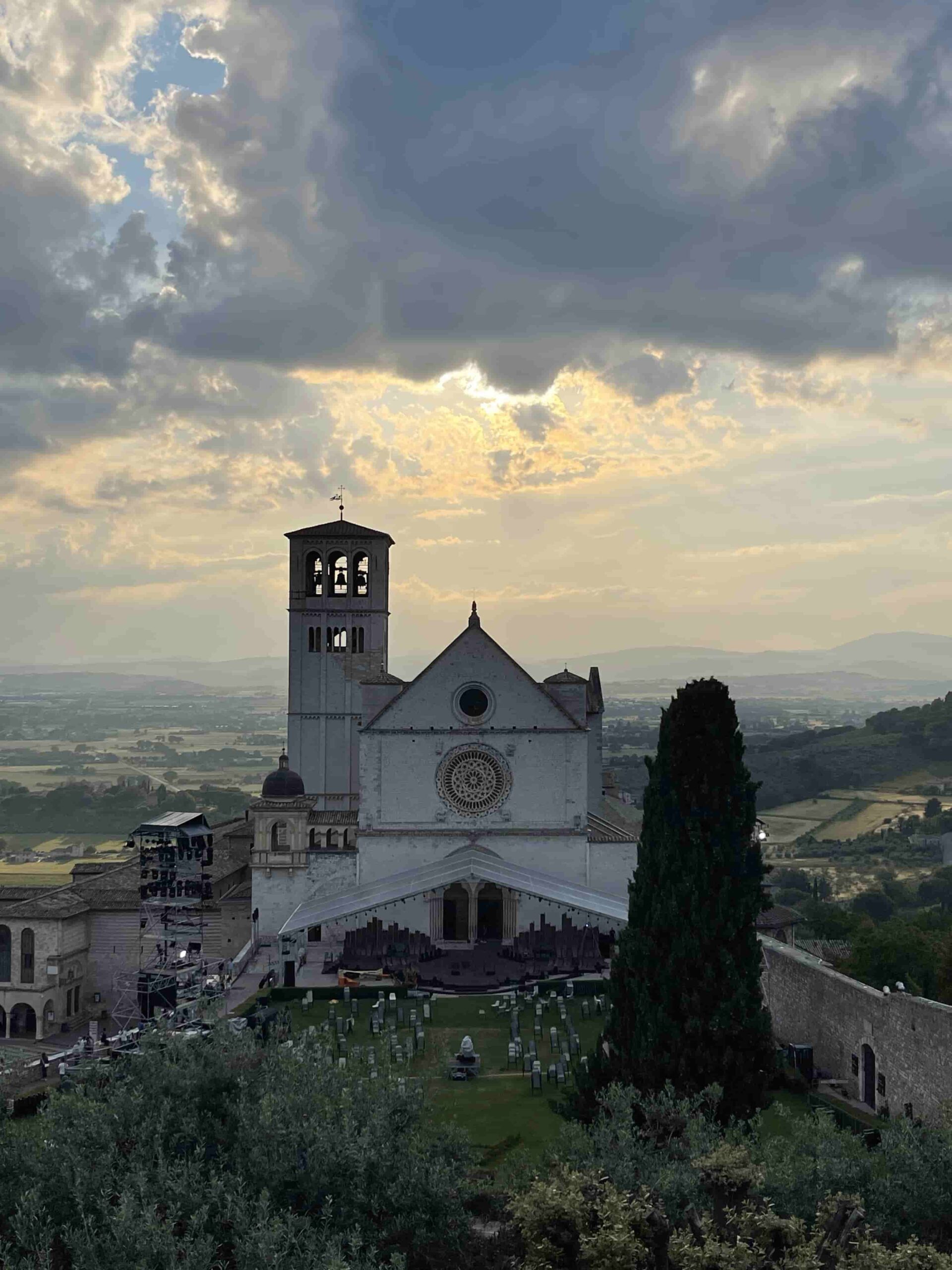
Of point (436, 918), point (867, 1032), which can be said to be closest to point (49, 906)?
point (436, 918)

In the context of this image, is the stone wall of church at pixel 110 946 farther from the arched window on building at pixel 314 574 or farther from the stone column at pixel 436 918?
the arched window on building at pixel 314 574

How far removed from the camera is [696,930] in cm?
2600

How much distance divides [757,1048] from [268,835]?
89.5ft

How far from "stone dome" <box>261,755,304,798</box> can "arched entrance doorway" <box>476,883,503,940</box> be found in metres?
9.16

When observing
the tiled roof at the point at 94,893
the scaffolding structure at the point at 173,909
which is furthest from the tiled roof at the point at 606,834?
the scaffolding structure at the point at 173,909

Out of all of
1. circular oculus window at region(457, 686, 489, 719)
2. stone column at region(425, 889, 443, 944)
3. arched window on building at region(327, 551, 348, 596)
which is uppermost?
arched window on building at region(327, 551, 348, 596)

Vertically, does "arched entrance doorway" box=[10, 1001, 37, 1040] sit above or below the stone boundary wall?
below

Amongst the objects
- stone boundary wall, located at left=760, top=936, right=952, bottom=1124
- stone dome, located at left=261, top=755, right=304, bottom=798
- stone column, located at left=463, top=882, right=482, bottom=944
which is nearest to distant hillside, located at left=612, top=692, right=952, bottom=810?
stone dome, located at left=261, top=755, right=304, bottom=798

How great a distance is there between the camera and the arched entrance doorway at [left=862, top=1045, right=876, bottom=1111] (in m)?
28.5

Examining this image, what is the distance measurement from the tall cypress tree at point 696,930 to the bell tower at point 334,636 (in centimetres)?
3509

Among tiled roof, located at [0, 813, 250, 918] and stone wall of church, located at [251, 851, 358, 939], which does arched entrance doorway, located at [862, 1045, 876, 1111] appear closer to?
stone wall of church, located at [251, 851, 358, 939]

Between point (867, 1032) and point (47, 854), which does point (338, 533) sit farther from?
point (47, 854)

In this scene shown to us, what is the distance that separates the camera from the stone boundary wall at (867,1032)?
83.6ft

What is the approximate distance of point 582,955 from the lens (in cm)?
4188
